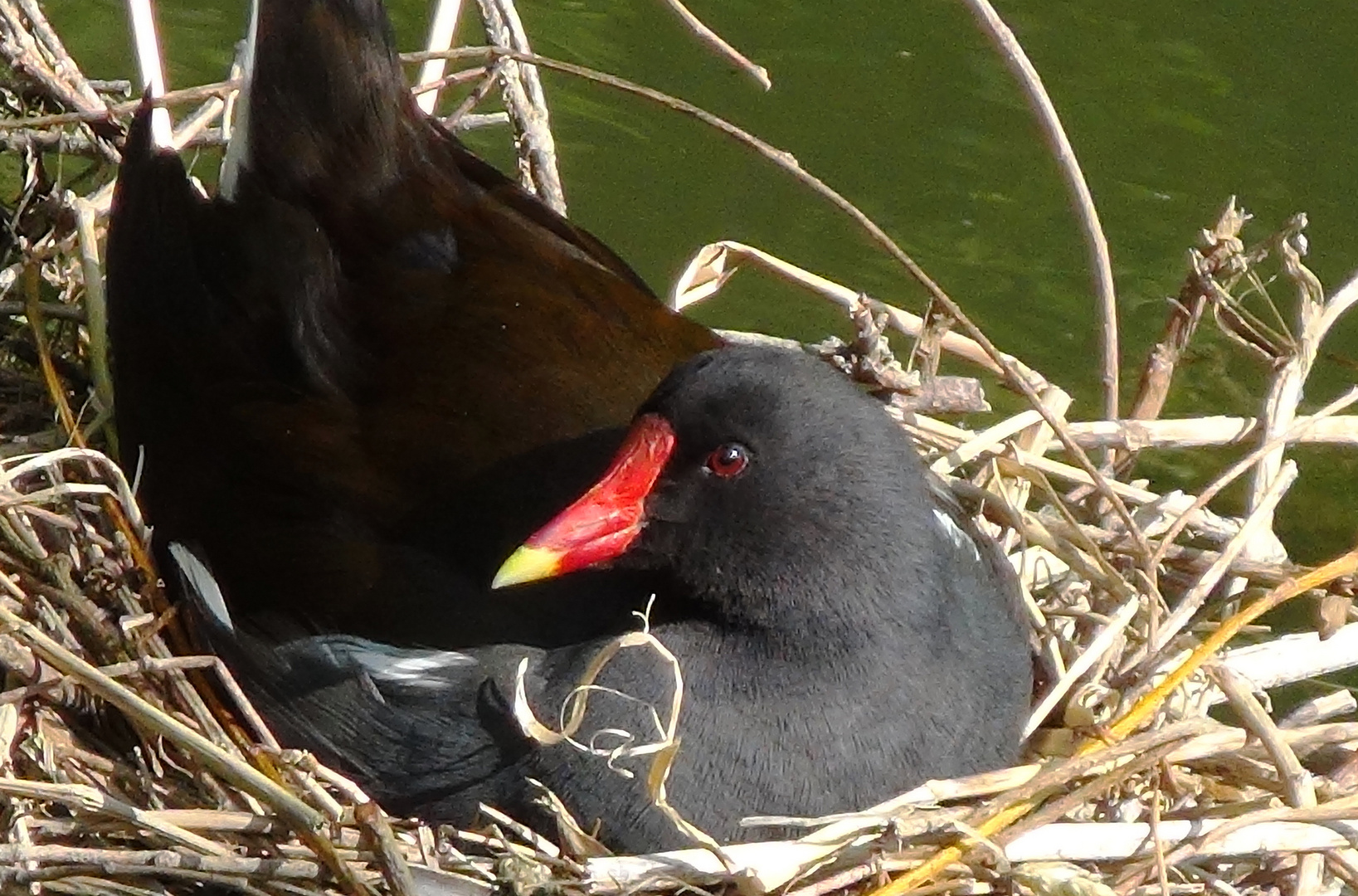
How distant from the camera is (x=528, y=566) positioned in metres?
2.65

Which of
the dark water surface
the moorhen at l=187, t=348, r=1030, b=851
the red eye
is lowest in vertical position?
the dark water surface

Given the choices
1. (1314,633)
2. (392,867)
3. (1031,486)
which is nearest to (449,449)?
(392,867)

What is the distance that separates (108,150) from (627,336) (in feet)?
3.59

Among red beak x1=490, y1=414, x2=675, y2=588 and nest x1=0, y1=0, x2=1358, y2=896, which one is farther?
red beak x1=490, y1=414, x2=675, y2=588

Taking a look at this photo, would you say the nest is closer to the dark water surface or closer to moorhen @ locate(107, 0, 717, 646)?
moorhen @ locate(107, 0, 717, 646)

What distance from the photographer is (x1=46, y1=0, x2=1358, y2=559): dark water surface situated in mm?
4758

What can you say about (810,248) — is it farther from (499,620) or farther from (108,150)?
(499,620)

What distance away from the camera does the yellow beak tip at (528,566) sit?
8.68 feet

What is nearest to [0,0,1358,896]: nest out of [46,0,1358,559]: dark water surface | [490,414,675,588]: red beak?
[490,414,675,588]: red beak

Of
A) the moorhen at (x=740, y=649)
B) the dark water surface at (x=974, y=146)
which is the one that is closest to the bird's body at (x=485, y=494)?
the moorhen at (x=740, y=649)

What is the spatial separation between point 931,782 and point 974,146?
8.53 ft

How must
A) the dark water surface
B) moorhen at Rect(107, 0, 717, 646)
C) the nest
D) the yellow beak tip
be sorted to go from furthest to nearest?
the dark water surface
moorhen at Rect(107, 0, 717, 646)
the yellow beak tip
the nest

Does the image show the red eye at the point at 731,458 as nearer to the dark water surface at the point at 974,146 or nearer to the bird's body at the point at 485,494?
the bird's body at the point at 485,494

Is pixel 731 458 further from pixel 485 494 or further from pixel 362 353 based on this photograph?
pixel 362 353
